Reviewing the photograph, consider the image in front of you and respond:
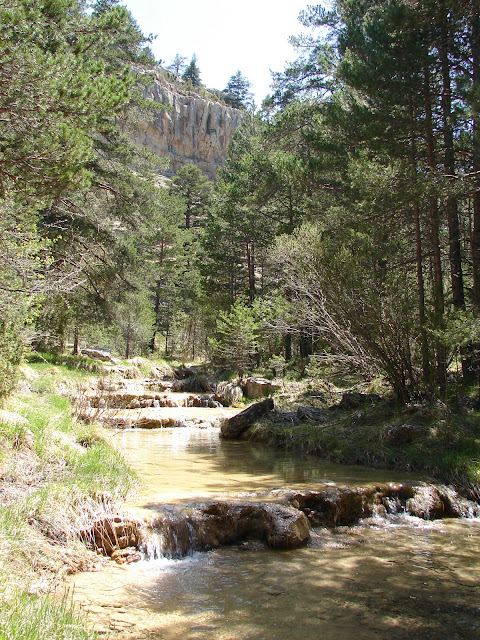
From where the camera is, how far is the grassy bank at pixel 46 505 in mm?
2881

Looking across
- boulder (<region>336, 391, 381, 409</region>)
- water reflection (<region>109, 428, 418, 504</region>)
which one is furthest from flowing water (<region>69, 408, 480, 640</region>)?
boulder (<region>336, 391, 381, 409</region>)

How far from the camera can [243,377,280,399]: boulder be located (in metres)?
17.2

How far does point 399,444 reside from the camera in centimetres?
890

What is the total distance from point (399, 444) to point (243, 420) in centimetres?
468

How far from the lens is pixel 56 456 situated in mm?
6043

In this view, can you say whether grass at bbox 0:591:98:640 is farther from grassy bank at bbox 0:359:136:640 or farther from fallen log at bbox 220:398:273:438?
fallen log at bbox 220:398:273:438

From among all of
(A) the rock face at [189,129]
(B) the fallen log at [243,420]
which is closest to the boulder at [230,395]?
(B) the fallen log at [243,420]

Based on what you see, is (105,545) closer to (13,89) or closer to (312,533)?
(312,533)

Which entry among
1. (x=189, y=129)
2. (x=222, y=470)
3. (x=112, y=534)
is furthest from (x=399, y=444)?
(x=189, y=129)

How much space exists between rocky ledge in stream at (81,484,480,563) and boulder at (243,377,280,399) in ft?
32.9

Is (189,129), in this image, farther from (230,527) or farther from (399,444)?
(230,527)

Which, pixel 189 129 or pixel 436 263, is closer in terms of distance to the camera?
pixel 436 263

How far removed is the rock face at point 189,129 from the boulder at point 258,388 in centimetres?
5128

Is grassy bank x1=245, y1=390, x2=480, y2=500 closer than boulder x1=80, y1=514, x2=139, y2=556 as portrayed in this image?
No
